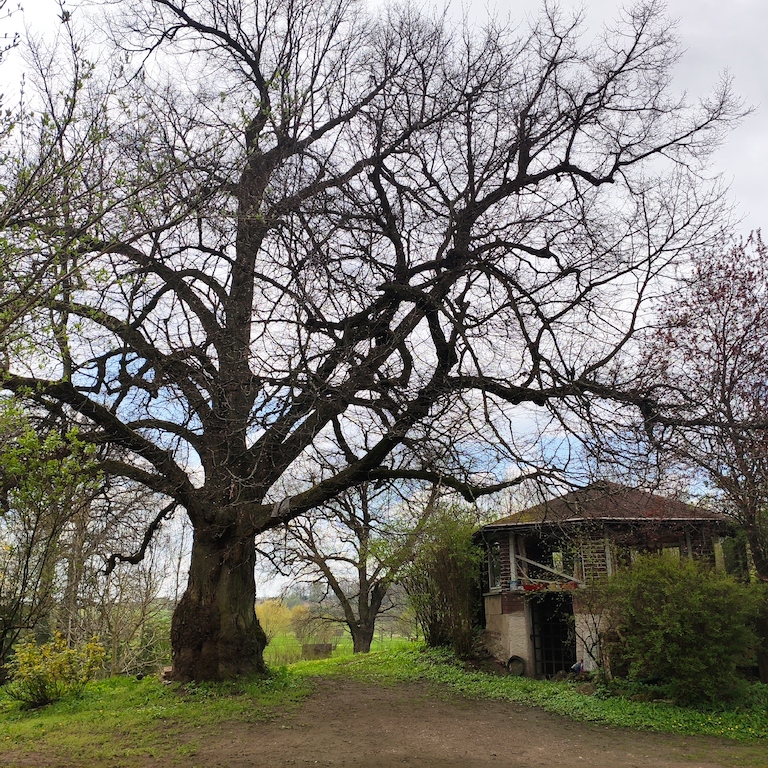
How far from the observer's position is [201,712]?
8.62m

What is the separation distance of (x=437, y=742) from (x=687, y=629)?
503cm

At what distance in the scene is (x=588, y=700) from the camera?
1129 cm

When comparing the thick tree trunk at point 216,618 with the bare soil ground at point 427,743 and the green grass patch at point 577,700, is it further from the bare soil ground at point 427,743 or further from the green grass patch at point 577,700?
the green grass patch at point 577,700

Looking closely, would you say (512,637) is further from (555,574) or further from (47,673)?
(47,673)

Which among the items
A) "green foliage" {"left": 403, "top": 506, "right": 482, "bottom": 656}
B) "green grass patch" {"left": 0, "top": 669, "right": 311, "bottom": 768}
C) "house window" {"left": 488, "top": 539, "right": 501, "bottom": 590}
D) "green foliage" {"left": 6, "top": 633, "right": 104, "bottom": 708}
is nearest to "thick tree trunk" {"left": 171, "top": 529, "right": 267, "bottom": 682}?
"green grass patch" {"left": 0, "top": 669, "right": 311, "bottom": 768}

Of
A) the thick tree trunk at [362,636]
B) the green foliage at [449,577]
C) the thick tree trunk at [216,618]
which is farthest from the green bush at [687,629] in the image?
the thick tree trunk at [362,636]

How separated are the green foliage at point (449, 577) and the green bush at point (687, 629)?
4.84 meters

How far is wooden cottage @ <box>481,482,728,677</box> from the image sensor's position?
1423cm

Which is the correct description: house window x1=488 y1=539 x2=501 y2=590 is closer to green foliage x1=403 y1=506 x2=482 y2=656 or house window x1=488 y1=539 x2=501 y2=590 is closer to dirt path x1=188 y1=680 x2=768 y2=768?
green foliage x1=403 y1=506 x2=482 y2=656

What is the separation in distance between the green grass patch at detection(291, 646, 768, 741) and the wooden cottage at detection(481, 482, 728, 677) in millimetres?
1818

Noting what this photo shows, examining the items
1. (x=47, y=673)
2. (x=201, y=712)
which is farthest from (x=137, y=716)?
(x=47, y=673)

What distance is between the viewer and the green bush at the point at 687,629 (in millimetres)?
10430

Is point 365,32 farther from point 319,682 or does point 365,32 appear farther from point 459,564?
point 459,564

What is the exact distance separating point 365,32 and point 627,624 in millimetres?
10593
